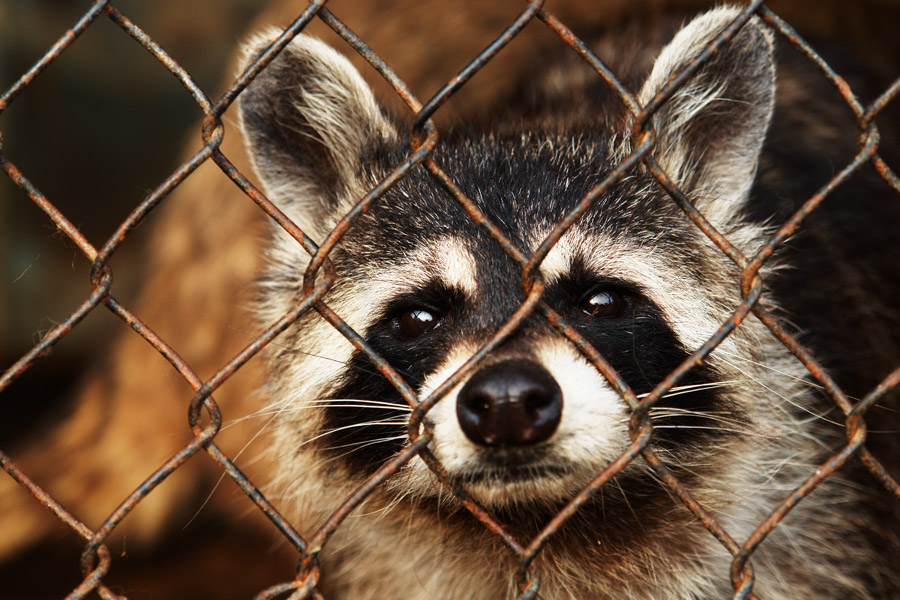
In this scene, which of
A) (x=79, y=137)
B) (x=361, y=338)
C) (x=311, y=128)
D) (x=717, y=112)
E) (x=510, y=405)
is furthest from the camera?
(x=79, y=137)

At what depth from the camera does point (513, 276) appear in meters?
2.03

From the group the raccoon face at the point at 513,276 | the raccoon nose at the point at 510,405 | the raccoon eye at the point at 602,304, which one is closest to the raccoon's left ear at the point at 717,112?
the raccoon face at the point at 513,276

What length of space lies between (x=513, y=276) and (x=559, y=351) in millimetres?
284

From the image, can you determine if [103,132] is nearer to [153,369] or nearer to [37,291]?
[37,291]

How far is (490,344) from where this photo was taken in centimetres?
145

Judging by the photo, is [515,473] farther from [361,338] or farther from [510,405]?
[361,338]

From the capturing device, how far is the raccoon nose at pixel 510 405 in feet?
5.26

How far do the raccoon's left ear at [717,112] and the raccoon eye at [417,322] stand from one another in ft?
2.49

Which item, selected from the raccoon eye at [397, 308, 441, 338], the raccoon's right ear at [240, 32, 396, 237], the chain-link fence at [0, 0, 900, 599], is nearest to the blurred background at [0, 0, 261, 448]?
the raccoon's right ear at [240, 32, 396, 237]

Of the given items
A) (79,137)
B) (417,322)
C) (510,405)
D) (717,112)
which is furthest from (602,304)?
(79,137)

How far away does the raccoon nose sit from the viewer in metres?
1.60

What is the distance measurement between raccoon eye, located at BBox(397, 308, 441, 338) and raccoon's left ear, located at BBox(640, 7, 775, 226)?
29.8 inches

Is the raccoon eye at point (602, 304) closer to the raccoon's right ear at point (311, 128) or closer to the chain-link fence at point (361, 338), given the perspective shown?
the chain-link fence at point (361, 338)

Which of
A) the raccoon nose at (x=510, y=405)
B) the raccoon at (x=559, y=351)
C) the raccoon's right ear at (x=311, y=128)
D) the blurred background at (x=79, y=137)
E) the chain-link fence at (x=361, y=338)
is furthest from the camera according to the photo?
the blurred background at (x=79, y=137)
